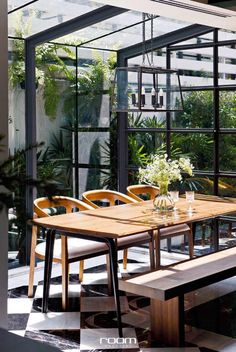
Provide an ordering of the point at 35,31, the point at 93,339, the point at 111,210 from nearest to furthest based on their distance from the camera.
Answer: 1. the point at 93,339
2. the point at 111,210
3. the point at 35,31

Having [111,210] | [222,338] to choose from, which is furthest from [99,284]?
[222,338]

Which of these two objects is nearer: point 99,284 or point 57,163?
point 99,284

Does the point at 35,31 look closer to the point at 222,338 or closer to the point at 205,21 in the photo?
the point at 205,21

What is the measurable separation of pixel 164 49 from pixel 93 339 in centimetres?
380

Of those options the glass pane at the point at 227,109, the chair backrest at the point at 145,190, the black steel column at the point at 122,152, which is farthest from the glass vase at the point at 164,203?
the black steel column at the point at 122,152

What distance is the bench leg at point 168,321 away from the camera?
4.38m

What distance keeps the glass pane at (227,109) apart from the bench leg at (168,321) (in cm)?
274

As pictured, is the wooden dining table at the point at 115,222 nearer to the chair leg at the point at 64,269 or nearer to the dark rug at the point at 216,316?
the chair leg at the point at 64,269

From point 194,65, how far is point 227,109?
25.3 inches

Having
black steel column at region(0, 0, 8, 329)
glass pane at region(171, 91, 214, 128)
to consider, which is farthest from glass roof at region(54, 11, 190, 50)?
black steel column at region(0, 0, 8, 329)

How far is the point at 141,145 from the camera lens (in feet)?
24.5

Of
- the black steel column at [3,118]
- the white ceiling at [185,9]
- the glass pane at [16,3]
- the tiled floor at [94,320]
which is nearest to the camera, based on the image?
the black steel column at [3,118]

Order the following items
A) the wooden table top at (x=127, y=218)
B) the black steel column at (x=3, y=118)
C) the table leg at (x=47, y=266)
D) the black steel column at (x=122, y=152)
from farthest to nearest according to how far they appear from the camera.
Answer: the black steel column at (x=122, y=152)
the table leg at (x=47, y=266)
the wooden table top at (x=127, y=218)
the black steel column at (x=3, y=118)

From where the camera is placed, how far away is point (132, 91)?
17.0 ft
